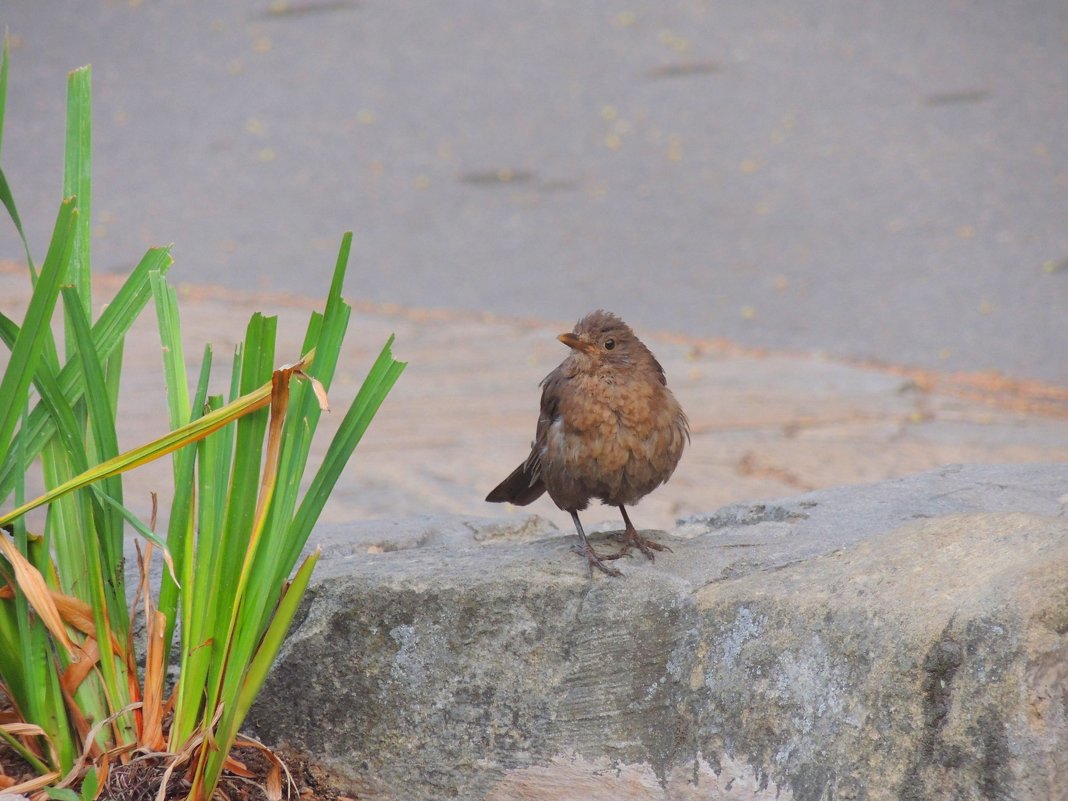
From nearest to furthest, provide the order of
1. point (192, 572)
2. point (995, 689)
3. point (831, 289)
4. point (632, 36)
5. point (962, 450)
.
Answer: point (995, 689)
point (192, 572)
point (962, 450)
point (831, 289)
point (632, 36)

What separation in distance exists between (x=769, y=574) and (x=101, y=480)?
4.86 ft

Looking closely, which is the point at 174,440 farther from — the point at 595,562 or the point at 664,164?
the point at 664,164

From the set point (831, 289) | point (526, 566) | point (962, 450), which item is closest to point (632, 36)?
point (831, 289)

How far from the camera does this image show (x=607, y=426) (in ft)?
10.9

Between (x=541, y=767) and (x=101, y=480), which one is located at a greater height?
(x=101, y=480)

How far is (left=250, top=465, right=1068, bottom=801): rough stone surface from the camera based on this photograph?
8.15 feet

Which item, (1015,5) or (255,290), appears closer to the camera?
(255,290)

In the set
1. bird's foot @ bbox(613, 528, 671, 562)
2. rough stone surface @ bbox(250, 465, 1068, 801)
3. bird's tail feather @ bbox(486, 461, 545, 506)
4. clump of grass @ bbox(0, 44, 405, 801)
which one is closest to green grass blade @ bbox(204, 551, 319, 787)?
clump of grass @ bbox(0, 44, 405, 801)

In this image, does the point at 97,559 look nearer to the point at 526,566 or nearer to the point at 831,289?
the point at 526,566

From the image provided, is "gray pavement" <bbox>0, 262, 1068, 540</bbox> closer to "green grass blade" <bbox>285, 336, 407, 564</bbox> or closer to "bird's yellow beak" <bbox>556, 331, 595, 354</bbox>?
"bird's yellow beak" <bbox>556, 331, 595, 354</bbox>

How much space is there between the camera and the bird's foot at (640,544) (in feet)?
10.9

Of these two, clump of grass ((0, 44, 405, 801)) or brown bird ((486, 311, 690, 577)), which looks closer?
clump of grass ((0, 44, 405, 801))

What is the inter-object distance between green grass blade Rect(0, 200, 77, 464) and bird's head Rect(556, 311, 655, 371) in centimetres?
134

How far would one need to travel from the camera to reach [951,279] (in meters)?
8.95
